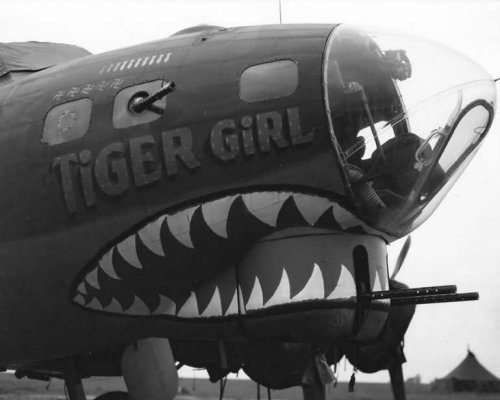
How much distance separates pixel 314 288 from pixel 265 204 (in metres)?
0.97

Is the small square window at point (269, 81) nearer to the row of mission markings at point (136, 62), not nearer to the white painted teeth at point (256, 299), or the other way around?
the row of mission markings at point (136, 62)

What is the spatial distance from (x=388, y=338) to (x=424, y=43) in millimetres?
6304

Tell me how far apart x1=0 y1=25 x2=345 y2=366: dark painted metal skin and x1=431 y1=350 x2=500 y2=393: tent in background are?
1151 centimetres

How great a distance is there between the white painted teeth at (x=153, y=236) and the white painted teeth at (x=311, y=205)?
4.86 ft

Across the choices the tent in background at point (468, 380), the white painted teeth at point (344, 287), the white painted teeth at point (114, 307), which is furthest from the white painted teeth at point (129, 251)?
the tent in background at point (468, 380)

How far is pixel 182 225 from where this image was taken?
965 cm

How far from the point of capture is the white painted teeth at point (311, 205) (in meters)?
9.30

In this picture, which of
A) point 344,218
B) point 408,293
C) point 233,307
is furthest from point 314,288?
point 408,293

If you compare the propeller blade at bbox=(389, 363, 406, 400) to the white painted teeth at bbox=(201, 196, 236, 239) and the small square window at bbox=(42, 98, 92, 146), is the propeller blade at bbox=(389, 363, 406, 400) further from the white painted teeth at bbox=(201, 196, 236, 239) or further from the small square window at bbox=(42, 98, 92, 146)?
the small square window at bbox=(42, 98, 92, 146)

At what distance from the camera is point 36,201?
10.2 m

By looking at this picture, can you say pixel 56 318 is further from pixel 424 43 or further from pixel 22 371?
Result: pixel 424 43

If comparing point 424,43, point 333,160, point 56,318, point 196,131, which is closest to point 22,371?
point 56,318

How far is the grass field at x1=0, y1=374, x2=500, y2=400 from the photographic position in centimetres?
2232

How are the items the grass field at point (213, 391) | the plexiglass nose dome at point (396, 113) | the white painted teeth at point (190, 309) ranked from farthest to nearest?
the grass field at point (213, 391) < the white painted teeth at point (190, 309) < the plexiglass nose dome at point (396, 113)
